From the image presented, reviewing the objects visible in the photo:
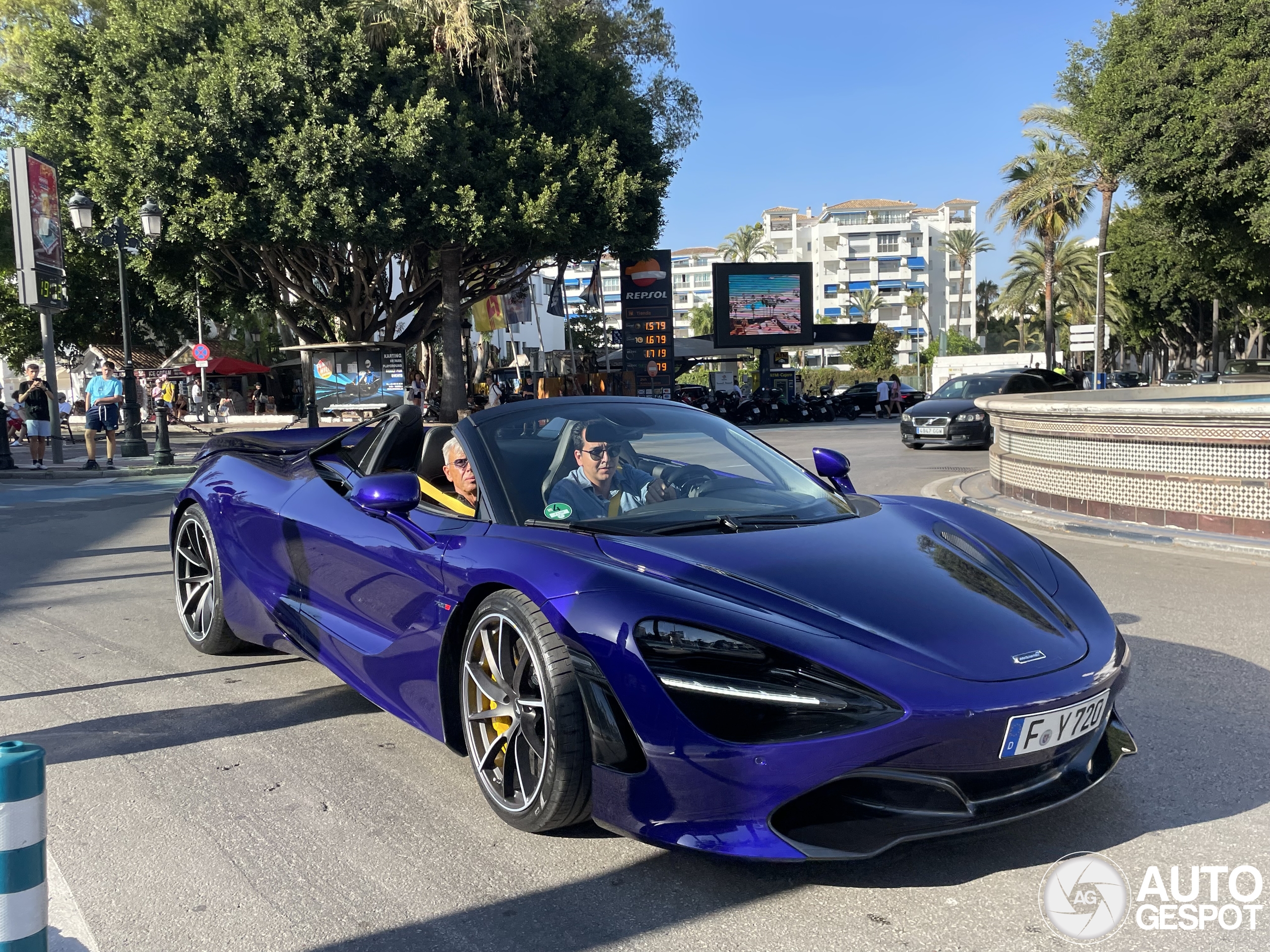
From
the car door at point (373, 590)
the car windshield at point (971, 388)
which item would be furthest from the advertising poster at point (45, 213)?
the car door at point (373, 590)

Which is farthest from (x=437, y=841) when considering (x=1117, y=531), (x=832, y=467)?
(x=1117, y=531)

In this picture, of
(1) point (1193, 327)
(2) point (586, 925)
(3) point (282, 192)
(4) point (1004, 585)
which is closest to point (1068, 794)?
(4) point (1004, 585)

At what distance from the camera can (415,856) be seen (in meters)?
3.07

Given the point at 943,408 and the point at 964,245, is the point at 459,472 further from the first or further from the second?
the point at 964,245

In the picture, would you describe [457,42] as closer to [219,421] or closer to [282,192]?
[282,192]

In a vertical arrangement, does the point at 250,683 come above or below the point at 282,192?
below

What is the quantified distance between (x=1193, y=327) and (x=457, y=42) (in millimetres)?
49318

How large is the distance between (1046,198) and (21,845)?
155ft

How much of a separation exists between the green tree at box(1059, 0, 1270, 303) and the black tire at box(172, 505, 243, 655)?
20787 mm

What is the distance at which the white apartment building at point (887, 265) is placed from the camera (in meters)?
112

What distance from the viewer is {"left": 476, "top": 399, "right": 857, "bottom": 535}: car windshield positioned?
3.58 meters

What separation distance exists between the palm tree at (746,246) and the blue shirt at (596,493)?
94.0m

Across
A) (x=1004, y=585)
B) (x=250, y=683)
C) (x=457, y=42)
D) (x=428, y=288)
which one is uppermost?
→ (x=457, y=42)

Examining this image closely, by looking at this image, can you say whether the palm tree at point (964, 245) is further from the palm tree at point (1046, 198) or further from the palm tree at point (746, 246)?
the palm tree at point (1046, 198)
